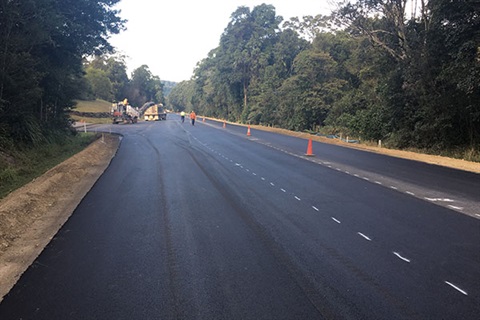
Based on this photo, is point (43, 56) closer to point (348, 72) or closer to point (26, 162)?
point (26, 162)

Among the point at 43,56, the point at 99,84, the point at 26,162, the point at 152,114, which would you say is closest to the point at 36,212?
the point at 26,162

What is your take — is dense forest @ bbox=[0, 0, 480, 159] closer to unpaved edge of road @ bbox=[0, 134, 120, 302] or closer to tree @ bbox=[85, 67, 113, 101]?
unpaved edge of road @ bbox=[0, 134, 120, 302]

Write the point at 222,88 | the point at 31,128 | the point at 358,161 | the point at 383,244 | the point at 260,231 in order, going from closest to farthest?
the point at 383,244, the point at 260,231, the point at 358,161, the point at 31,128, the point at 222,88

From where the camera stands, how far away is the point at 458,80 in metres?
17.5

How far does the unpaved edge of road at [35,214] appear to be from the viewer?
235 inches

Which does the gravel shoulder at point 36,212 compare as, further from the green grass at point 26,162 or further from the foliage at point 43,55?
the foliage at point 43,55

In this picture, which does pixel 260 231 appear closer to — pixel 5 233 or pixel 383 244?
pixel 383 244

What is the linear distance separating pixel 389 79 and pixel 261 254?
20853 mm

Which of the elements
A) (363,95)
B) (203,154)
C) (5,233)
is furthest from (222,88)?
(5,233)

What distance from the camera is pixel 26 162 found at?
16.3 meters

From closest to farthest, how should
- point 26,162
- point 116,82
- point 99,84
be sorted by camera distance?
point 26,162 < point 99,84 < point 116,82

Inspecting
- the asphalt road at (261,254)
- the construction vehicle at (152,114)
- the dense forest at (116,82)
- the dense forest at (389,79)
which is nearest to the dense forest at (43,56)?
the asphalt road at (261,254)

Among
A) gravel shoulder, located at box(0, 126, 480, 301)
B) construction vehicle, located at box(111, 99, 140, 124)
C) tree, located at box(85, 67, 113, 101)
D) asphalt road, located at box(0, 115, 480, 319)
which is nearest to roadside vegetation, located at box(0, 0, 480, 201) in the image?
gravel shoulder, located at box(0, 126, 480, 301)

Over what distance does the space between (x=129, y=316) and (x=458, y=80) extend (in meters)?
17.7
